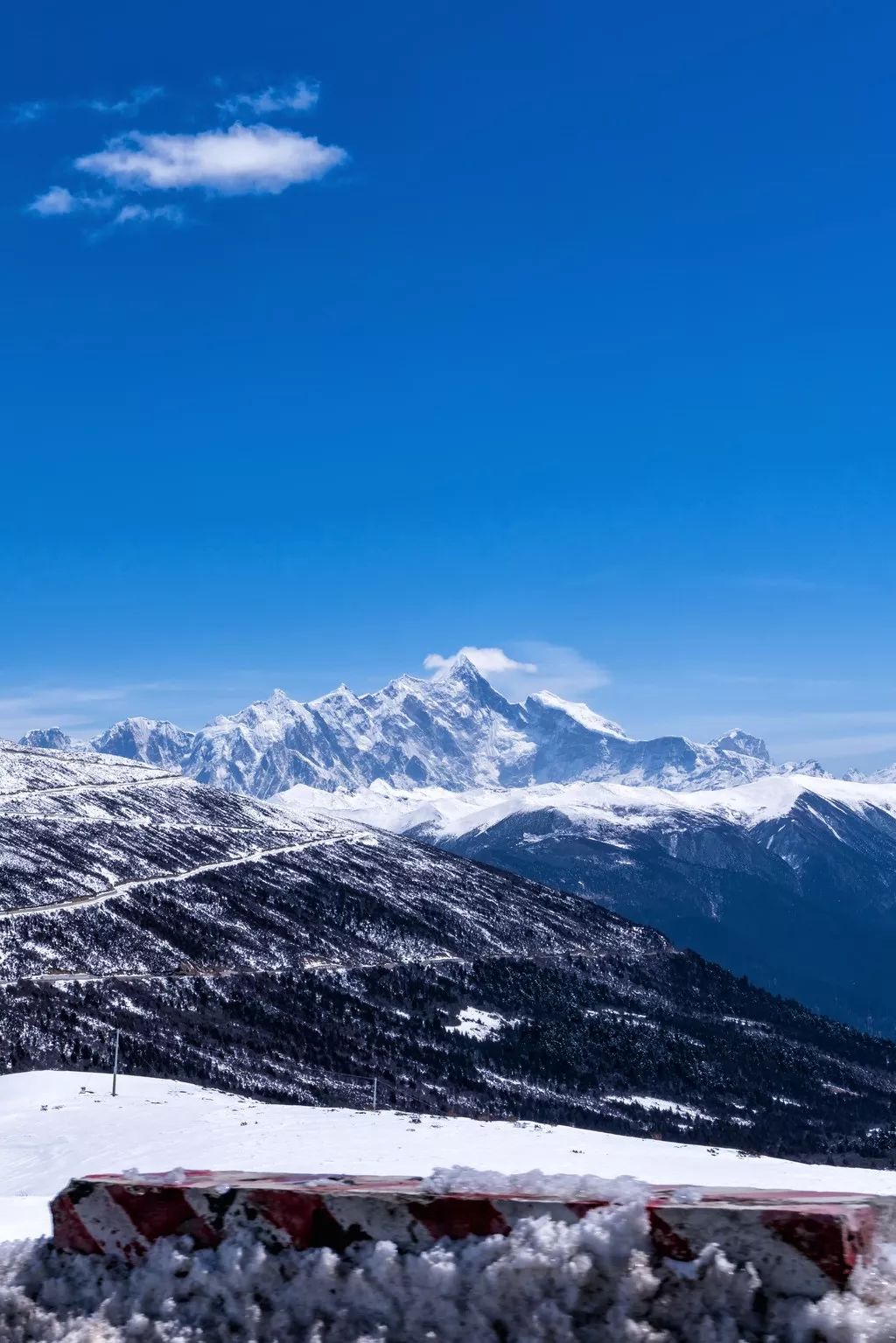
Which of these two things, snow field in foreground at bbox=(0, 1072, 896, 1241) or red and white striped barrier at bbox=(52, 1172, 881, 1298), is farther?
snow field in foreground at bbox=(0, 1072, 896, 1241)

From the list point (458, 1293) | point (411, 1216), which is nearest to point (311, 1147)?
point (411, 1216)

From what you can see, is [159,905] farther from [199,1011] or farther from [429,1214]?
[429,1214]

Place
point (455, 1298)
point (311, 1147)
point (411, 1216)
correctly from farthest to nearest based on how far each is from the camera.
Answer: point (311, 1147) < point (411, 1216) < point (455, 1298)

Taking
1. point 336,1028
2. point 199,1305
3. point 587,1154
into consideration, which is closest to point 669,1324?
point 199,1305

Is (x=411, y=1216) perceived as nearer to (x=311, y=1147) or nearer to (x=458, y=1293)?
(x=458, y=1293)

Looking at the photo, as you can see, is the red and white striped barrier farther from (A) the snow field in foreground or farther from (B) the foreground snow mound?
(A) the snow field in foreground

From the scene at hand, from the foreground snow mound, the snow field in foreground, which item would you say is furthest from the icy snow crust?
the snow field in foreground
